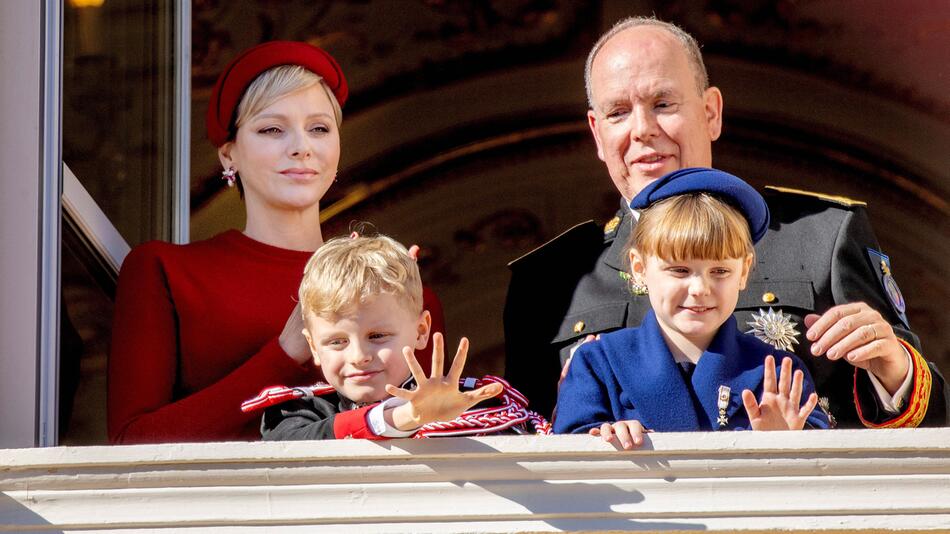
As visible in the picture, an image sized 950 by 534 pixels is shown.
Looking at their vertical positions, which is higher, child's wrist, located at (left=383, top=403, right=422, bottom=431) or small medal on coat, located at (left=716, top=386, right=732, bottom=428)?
small medal on coat, located at (left=716, top=386, right=732, bottom=428)

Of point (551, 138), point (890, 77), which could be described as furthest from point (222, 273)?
point (890, 77)

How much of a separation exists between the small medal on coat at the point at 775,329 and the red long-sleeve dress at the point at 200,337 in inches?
27.8

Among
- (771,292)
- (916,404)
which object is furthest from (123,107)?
(916,404)

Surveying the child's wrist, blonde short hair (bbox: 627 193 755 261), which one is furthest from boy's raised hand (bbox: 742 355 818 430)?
the child's wrist

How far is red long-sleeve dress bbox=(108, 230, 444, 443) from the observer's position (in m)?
3.63

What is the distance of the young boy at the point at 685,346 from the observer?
10.8ft

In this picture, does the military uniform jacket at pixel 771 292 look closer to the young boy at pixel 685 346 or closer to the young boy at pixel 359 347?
the young boy at pixel 685 346

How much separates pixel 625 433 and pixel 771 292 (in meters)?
0.89

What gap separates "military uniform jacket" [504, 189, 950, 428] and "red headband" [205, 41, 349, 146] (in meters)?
0.69

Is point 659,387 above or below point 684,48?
below

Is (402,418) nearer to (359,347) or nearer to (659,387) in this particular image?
(359,347)

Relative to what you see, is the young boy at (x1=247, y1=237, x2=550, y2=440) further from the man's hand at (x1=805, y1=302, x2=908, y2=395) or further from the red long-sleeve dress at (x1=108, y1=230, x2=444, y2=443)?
the man's hand at (x1=805, y1=302, x2=908, y2=395)

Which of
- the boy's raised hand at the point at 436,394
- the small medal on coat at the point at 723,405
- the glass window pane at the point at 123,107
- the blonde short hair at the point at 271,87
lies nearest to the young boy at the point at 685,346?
the small medal on coat at the point at 723,405

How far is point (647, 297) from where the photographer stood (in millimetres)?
3943
